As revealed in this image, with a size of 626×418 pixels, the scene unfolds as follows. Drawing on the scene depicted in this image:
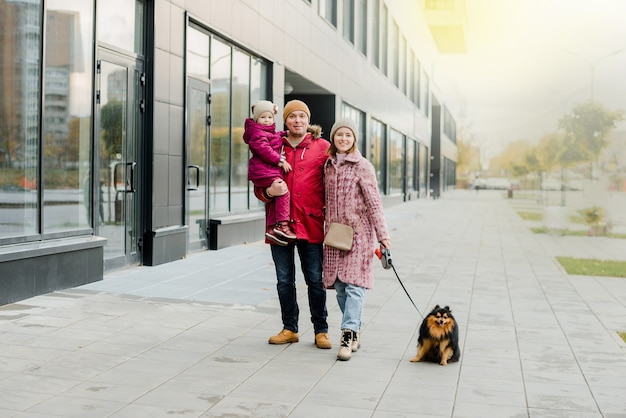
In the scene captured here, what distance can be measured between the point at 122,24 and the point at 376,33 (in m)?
22.4

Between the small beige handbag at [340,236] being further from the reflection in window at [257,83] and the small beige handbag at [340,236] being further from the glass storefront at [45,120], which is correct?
the reflection in window at [257,83]

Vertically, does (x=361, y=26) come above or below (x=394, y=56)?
below

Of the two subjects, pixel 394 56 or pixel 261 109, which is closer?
pixel 261 109

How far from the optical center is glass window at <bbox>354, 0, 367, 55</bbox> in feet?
92.3

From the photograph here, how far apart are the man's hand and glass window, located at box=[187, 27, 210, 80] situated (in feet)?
24.1

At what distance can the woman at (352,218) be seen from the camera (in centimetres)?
635

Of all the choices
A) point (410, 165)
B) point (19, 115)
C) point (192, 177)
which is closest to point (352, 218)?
point (19, 115)

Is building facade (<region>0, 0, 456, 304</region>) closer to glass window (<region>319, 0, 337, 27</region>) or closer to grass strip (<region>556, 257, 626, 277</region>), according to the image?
glass window (<region>319, 0, 337, 27</region>)

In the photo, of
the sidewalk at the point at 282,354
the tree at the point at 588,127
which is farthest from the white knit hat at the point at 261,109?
the tree at the point at 588,127

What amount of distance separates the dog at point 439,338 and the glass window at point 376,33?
2682 centimetres

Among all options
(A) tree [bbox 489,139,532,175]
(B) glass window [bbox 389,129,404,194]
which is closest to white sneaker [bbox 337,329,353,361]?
(B) glass window [bbox 389,129,404,194]

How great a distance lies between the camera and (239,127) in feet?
52.9

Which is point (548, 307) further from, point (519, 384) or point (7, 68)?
point (7, 68)

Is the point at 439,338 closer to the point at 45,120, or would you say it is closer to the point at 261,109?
the point at 261,109
